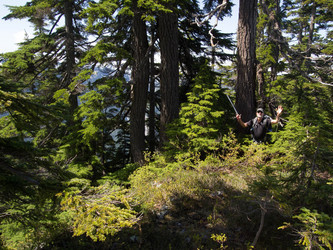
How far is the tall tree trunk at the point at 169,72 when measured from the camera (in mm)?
8117

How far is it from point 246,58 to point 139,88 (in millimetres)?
4246

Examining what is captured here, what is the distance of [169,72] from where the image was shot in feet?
27.1

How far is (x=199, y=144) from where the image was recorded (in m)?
6.64

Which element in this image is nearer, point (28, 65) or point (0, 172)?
point (0, 172)

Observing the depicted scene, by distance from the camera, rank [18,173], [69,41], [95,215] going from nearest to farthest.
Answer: [18,173], [95,215], [69,41]

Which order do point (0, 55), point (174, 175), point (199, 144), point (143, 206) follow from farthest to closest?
1. point (0, 55)
2. point (199, 144)
3. point (174, 175)
4. point (143, 206)

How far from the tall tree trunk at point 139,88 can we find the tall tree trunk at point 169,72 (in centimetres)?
81

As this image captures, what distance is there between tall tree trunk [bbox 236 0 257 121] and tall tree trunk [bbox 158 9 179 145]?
93.5 inches

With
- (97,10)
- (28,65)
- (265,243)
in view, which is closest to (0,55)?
(28,65)

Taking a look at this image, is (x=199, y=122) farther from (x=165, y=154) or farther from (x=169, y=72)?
(x=169, y=72)

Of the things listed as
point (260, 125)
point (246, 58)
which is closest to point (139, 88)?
point (246, 58)

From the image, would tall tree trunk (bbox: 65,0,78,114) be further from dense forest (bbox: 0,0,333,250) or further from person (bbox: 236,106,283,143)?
person (bbox: 236,106,283,143)

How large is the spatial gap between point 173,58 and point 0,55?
21.8 ft

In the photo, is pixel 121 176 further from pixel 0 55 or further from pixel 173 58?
pixel 0 55
